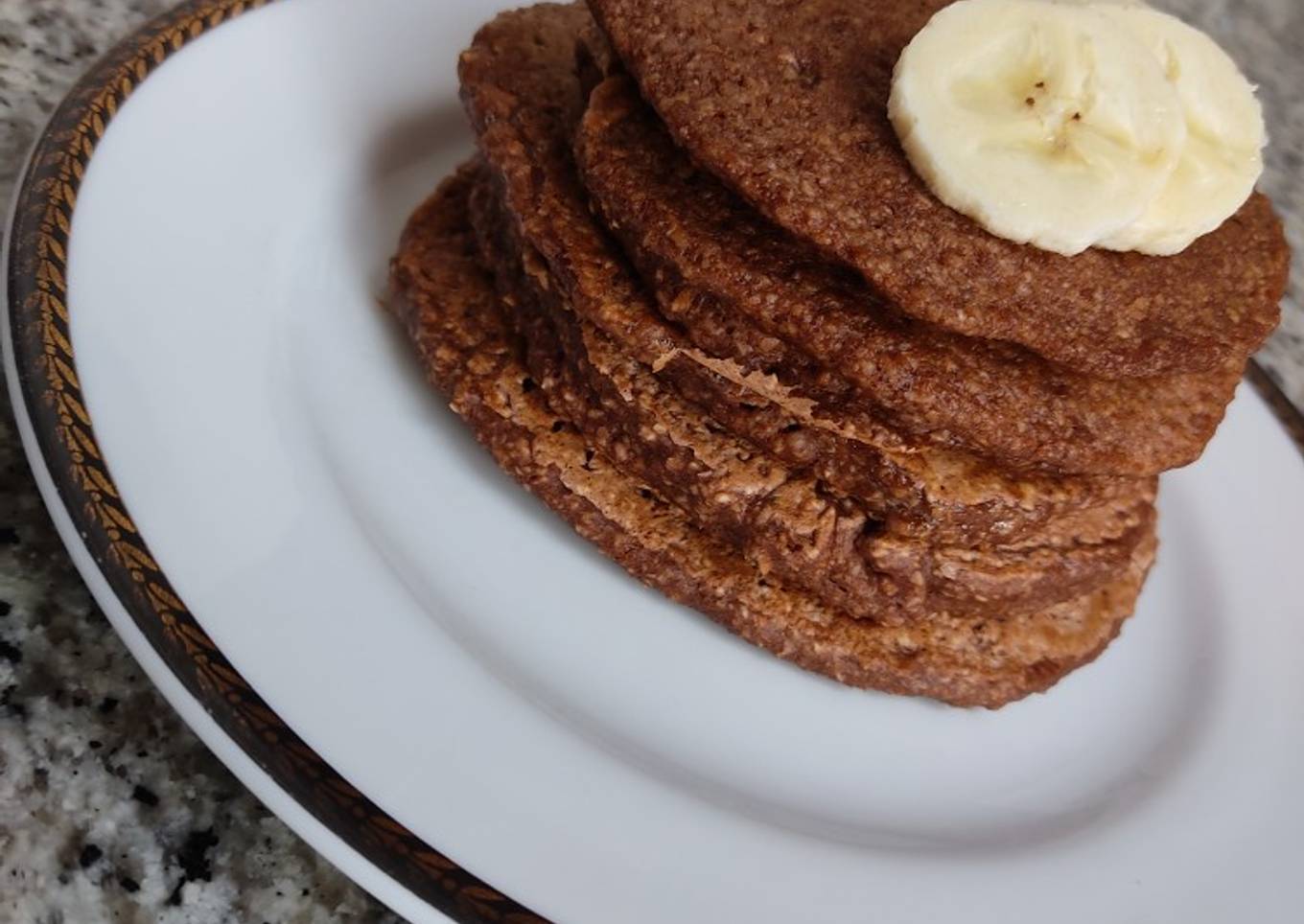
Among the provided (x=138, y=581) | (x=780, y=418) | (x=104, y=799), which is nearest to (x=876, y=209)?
(x=780, y=418)

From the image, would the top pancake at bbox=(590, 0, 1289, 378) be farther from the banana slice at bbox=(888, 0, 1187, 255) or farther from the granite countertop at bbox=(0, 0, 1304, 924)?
the granite countertop at bbox=(0, 0, 1304, 924)

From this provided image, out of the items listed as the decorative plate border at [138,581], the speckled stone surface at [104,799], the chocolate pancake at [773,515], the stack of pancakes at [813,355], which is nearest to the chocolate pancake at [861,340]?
the stack of pancakes at [813,355]

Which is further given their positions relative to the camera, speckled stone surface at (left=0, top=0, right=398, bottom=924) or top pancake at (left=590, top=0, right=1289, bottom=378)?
top pancake at (left=590, top=0, right=1289, bottom=378)

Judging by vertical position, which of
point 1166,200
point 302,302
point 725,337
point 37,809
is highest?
point 1166,200

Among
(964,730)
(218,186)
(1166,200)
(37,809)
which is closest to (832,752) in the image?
(964,730)

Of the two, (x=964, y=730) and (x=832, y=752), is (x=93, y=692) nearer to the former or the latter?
(x=832, y=752)

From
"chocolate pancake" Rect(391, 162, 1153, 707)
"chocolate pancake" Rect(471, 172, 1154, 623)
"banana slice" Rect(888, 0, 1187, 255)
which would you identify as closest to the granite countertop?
"chocolate pancake" Rect(391, 162, 1153, 707)
